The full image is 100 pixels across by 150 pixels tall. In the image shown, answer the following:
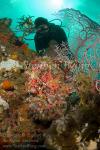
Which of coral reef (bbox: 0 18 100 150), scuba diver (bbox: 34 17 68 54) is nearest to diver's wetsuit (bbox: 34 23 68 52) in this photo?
scuba diver (bbox: 34 17 68 54)

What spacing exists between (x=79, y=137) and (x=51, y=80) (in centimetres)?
522

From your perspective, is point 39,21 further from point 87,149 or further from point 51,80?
point 87,149

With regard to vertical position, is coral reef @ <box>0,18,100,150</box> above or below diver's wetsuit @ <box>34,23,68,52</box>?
below

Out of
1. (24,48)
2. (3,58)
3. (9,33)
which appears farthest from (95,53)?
(9,33)

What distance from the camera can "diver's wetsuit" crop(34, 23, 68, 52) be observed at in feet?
59.6

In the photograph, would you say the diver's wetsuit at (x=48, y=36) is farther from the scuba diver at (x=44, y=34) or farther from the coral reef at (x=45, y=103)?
the coral reef at (x=45, y=103)

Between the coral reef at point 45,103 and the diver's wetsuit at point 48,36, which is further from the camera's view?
the diver's wetsuit at point 48,36

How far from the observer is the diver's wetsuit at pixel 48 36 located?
18.2 m

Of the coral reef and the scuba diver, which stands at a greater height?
the scuba diver

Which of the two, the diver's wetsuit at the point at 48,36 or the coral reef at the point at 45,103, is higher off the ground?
the diver's wetsuit at the point at 48,36

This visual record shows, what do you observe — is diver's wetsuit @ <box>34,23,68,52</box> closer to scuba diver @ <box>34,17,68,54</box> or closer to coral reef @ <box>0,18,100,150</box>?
scuba diver @ <box>34,17,68,54</box>

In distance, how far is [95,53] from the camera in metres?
9.57

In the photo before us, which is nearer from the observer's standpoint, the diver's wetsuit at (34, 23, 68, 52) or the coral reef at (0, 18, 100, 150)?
→ the coral reef at (0, 18, 100, 150)

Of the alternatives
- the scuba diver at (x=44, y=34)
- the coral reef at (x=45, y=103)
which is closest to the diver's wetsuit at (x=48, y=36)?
the scuba diver at (x=44, y=34)
